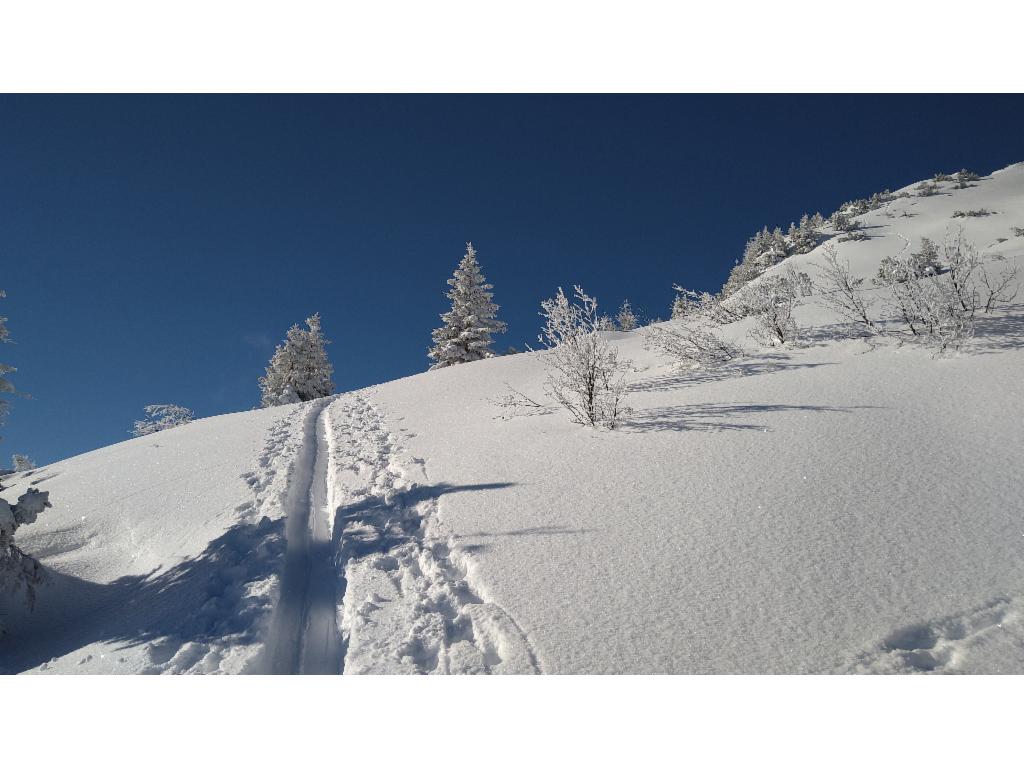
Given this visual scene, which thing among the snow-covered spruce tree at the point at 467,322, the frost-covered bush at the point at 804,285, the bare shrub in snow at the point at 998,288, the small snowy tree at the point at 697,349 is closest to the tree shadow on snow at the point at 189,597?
the small snowy tree at the point at 697,349

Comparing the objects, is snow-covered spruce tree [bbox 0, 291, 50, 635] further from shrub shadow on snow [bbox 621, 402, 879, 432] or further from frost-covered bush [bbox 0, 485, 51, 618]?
shrub shadow on snow [bbox 621, 402, 879, 432]

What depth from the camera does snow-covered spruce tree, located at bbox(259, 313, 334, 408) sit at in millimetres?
27156

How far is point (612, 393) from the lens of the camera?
8828mm

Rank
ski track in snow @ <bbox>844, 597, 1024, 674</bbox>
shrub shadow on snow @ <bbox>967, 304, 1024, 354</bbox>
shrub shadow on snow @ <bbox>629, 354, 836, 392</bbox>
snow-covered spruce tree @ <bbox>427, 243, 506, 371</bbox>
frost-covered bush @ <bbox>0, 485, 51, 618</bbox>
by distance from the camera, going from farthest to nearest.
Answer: snow-covered spruce tree @ <bbox>427, 243, 506, 371</bbox> → shrub shadow on snow @ <bbox>629, 354, 836, 392</bbox> → shrub shadow on snow @ <bbox>967, 304, 1024, 354</bbox> → frost-covered bush @ <bbox>0, 485, 51, 618</bbox> → ski track in snow @ <bbox>844, 597, 1024, 674</bbox>

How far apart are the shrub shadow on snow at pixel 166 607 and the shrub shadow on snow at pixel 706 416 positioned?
5.50 meters

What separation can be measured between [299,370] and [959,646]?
2919 centimetres

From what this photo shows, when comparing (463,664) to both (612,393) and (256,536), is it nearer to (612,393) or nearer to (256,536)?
(256,536)

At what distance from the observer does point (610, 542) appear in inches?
174

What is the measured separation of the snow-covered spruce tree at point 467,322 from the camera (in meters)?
26.5

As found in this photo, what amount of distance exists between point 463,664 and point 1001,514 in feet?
15.6

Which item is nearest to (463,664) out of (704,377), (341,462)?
(341,462)

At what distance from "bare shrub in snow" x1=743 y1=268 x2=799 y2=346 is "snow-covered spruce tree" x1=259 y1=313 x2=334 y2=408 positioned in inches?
942

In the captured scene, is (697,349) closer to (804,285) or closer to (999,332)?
(804,285)

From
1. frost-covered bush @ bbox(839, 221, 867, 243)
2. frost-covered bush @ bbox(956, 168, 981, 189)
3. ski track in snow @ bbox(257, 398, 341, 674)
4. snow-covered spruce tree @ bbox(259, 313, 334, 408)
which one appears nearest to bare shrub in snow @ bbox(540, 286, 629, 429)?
ski track in snow @ bbox(257, 398, 341, 674)
